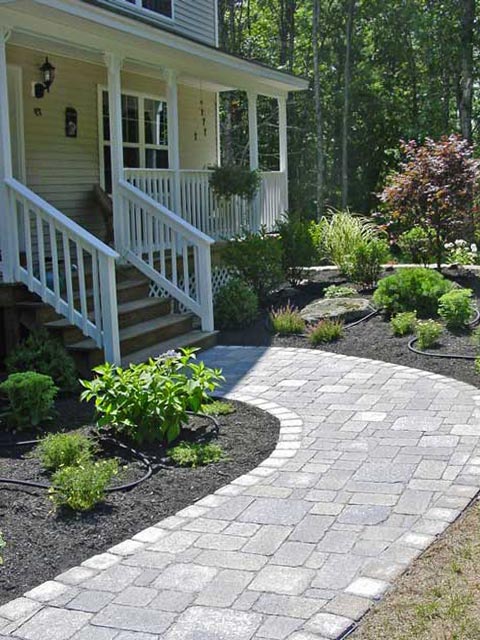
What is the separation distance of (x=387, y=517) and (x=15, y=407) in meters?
3.00

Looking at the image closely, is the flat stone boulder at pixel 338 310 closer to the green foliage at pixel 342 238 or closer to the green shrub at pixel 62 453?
the green foliage at pixel 342 238

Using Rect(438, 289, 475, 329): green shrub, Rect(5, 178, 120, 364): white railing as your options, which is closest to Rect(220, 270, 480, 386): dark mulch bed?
Rect(438, 289, 475, 329): green shrub

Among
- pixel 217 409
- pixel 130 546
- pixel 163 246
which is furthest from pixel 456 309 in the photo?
pixel 130 546

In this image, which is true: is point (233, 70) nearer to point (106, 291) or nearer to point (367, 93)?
point (106, 291)

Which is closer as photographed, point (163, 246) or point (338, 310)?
point (163, 246)

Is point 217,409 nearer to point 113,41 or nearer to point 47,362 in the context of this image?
point 47,362

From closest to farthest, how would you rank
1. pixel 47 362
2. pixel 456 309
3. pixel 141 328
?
pixel 47 362
pixel 141 328
pixel 456 309

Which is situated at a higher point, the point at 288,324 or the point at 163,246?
the point at 163,246

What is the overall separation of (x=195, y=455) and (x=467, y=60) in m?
16.9

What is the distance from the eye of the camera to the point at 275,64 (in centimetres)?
2588

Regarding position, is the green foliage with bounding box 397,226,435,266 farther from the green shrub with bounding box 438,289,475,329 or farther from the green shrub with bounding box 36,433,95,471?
the green shrub with bounding box 36,433,95,471

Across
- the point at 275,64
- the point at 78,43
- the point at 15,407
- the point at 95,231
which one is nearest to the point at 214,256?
the point at 95,231

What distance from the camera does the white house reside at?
7.91 metres

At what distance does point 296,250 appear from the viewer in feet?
40.4
